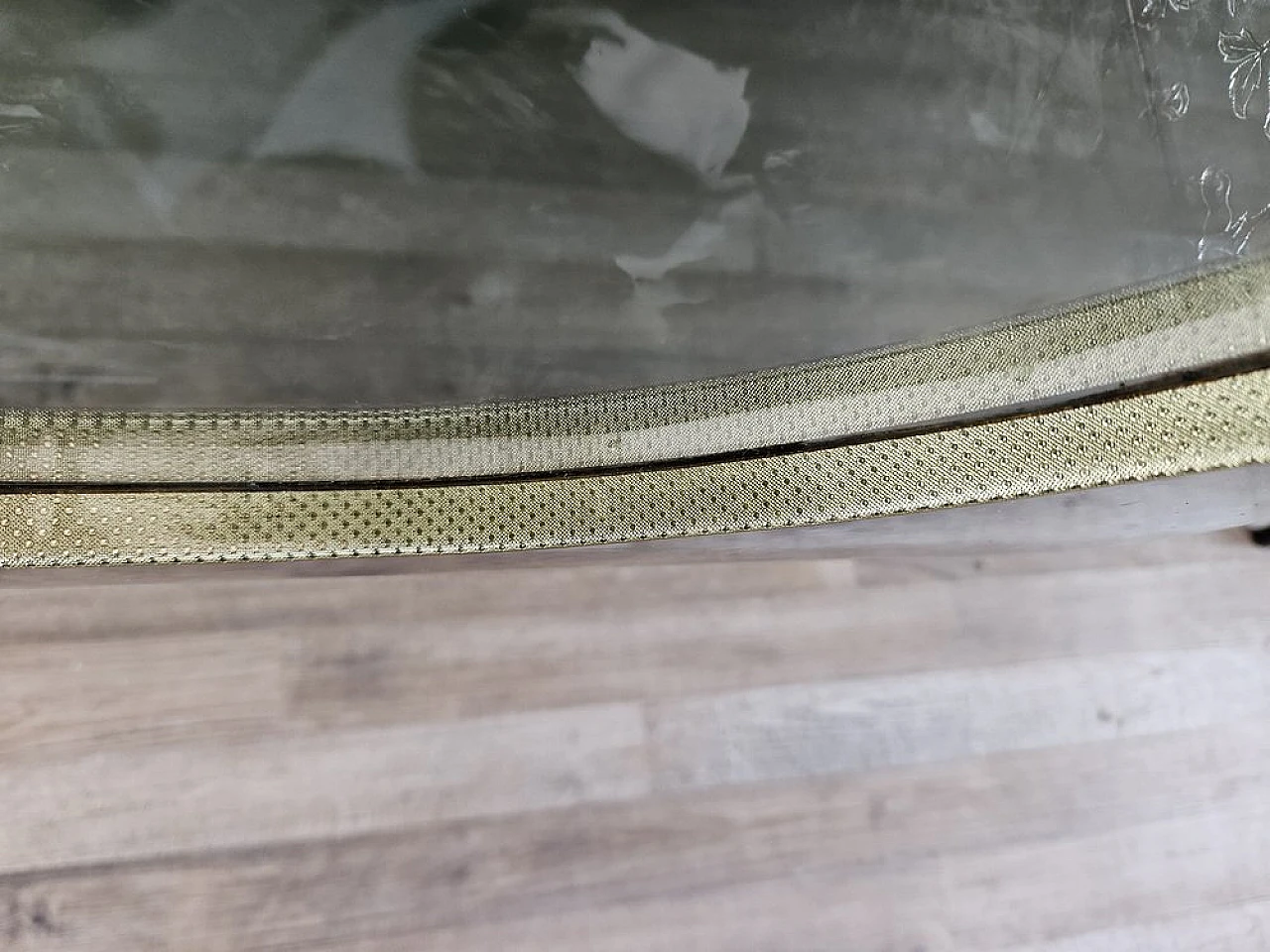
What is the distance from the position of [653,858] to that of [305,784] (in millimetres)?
333

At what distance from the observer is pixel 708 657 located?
36.6 inches

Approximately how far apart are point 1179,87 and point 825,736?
64 cm

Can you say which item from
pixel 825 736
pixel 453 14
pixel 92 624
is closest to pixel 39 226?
pixel 453 14

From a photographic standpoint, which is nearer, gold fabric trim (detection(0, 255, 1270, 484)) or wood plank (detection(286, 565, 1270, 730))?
gold fabric trim (detection(0, 255, 1270, 484))

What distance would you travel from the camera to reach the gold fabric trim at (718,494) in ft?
1.89

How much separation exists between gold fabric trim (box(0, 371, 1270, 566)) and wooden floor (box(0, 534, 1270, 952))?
182 millimetres

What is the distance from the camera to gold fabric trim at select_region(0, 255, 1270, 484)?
1.85 feet

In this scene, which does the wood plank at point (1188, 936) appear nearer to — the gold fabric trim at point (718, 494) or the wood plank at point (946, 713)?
the wood plank at point (946, 713)

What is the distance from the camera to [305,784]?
33.1 inches

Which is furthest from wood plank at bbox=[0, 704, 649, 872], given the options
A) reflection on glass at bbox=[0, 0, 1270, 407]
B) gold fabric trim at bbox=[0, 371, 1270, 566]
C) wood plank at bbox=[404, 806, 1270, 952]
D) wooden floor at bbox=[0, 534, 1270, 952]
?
reflection on glass at bbox=[0, 0, 1270, 407]

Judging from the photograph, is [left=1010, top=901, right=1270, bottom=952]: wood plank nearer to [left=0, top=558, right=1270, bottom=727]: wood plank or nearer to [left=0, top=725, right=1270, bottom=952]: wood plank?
[left=0, top=725, right=1270, bottom=952]: wood plank

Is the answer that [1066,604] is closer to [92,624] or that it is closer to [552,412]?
[552,412]

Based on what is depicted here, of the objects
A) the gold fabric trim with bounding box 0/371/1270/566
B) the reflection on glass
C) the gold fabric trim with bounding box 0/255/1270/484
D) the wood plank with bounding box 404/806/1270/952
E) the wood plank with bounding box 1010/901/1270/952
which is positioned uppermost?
the reflection on glass

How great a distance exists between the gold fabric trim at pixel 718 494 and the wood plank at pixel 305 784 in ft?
1.09
